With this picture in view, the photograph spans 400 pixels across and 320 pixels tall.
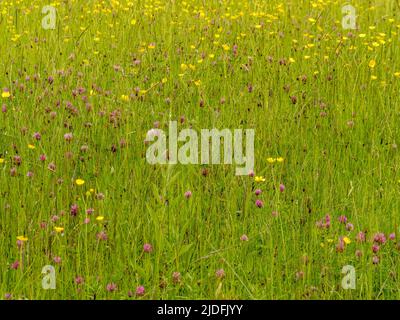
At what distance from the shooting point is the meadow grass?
301 cm

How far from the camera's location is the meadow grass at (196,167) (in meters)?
3.01

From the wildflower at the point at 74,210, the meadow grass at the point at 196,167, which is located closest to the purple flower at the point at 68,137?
the meadow grass at the point at 196,167

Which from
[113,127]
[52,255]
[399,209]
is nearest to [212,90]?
[113,127]

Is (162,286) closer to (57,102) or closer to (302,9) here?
(57,102)

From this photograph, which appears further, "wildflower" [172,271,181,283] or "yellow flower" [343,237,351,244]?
"yellow flower" [343,237,351,244]

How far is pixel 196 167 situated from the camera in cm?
380

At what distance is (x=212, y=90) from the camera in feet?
16.7

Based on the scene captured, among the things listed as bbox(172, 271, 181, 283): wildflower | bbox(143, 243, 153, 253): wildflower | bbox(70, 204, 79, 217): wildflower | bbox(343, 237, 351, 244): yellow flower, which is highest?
bbox(70, 204, 79, 217): wildflower

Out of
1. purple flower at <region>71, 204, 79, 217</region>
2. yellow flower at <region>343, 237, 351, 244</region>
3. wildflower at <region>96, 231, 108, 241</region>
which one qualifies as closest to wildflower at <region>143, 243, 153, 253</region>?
wildflower at <region>96, 231, 108, 241</region>

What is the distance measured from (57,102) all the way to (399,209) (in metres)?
2.22

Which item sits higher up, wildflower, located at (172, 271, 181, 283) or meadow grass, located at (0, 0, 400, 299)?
meadow grass, located at (0, 0, 400, 299)

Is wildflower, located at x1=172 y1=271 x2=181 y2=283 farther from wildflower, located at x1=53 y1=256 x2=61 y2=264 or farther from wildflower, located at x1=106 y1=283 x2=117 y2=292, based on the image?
wildflower, located at x1=53 y1=256 x2=61 y2=264

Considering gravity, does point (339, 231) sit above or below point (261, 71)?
below
